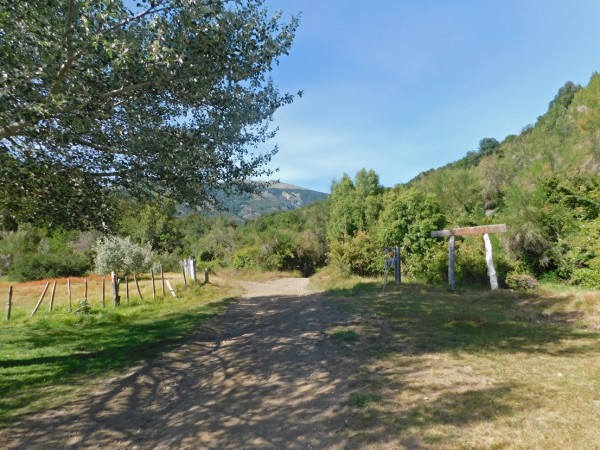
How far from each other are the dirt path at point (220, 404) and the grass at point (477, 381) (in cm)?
56

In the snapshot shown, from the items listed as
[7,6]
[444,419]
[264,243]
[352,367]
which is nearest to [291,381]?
[352,367]

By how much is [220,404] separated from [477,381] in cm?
405

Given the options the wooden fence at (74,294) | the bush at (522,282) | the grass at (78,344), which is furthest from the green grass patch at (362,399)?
the bush at (522,282)

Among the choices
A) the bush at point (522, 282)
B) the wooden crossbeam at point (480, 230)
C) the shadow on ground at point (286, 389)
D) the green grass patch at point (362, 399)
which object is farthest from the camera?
the bush at point (522, 282)

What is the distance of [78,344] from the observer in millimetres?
10695

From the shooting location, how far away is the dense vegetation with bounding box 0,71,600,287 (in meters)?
19.5

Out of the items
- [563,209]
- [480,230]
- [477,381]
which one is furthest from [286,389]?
[563,209]

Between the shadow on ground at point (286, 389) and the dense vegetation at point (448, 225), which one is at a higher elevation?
the dense vegetation at point (448, 225)

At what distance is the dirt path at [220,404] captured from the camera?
4730mm

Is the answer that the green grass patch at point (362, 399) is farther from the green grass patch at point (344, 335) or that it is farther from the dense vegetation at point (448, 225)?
the dense vegetation at point (448, 225)

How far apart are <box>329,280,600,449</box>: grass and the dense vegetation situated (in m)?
7.20

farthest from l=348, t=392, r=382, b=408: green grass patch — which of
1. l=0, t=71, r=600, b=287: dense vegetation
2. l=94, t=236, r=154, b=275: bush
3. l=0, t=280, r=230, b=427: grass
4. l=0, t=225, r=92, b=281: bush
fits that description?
l=0, t=225, r=92, b=281: bush

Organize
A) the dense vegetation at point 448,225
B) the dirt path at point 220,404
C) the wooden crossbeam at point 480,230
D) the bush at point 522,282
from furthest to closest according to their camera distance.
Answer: the dense vegetation at point 448,225
the bush at point 522,282
the wooden crossbeam at point 480,230
the dirt path at point 220,404

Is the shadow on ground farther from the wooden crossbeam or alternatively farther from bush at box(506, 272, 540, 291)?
bush at box(506, 272, 540, 291)
